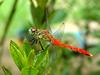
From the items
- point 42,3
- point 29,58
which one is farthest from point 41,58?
point 42,3

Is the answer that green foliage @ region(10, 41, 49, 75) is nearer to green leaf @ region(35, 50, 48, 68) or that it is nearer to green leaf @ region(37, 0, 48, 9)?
green leaf @ region(35, 50, 48, 68)

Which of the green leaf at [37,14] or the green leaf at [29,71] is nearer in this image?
the green leaf at [29,71]

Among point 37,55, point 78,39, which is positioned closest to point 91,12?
point 78,39

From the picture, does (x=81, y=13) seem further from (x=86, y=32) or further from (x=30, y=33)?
(x=30, y=33)

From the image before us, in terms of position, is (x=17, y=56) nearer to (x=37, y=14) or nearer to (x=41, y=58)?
(x=41, y=58)

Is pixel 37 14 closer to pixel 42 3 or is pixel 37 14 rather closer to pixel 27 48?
pixel 42 3

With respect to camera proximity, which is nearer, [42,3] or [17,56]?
[17,56]

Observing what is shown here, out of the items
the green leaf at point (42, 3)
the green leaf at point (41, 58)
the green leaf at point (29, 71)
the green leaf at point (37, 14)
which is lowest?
the green leaf at point (29, 71)

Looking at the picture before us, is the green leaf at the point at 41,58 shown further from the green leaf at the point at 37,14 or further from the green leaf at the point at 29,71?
the green leaf at the point at 37,14

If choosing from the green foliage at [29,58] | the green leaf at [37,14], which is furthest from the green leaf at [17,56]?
the green leaf at [37,14]

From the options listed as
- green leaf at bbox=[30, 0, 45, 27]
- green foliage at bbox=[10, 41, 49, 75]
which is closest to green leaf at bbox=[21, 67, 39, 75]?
green foliage at bbox=[10, 41, 49, 75]

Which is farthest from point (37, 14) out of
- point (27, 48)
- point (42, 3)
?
point (27, 48)

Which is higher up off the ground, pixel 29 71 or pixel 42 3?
pixel 42 3
